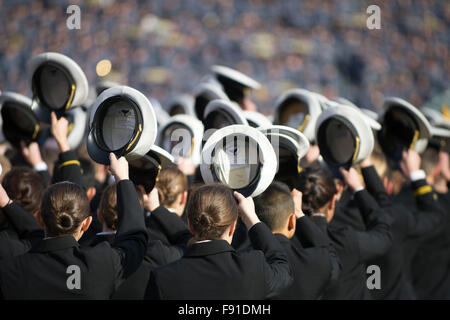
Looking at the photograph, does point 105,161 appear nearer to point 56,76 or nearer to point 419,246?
point 56,76

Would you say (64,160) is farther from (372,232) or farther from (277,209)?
(372,232)

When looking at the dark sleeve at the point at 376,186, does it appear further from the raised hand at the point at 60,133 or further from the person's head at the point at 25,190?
the person's head at the point at 25,190

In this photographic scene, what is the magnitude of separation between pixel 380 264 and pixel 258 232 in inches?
58.9

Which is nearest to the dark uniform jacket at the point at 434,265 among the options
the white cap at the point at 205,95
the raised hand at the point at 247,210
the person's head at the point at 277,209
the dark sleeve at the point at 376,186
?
the dark sleeve at the point at 376,186

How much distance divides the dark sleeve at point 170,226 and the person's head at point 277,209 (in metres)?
0.37

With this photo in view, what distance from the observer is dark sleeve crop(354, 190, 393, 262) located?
287cm

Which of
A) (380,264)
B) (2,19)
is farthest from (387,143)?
(2,19)

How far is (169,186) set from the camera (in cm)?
287

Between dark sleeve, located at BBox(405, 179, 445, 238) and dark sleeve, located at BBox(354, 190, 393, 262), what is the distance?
340 mm

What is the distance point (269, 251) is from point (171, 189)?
817 mm

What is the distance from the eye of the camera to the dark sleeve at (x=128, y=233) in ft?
6.98

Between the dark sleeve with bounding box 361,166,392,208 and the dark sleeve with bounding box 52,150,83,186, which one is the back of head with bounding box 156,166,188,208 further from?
the dark sleeve with bounding box 361,166,392,208

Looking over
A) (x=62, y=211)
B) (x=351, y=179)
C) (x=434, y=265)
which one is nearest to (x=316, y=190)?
(x=351, y=179)

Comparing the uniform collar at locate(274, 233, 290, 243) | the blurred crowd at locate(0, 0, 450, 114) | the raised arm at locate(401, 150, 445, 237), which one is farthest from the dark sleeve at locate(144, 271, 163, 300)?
the blurred crowd at locate(0, 0, 450, 114)
